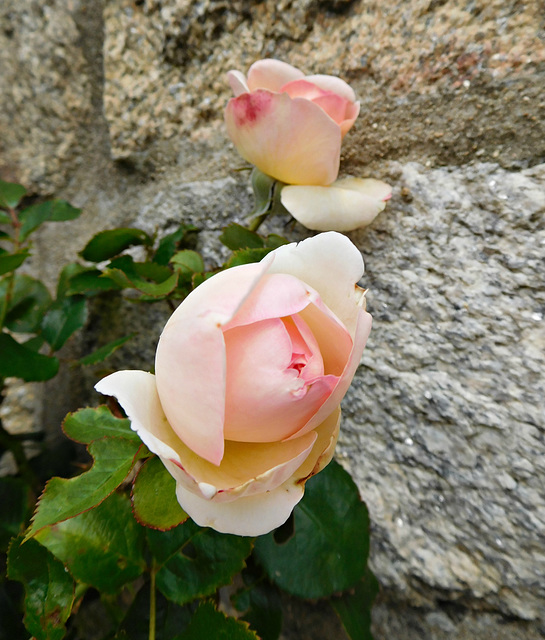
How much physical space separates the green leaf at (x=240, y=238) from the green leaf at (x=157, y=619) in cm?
34

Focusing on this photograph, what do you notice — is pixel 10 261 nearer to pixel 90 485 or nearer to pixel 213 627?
pixel 90 485

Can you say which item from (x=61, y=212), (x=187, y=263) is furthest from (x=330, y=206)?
(x=61, y=212)

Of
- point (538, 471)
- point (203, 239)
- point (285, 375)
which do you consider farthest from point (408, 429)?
point (203, 239)

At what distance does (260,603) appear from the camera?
464 mm

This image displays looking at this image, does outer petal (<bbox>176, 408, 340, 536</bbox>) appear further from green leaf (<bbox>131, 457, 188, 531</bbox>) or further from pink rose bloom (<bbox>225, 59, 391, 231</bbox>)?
pink rose bloom (<bbox>225, 59, 391, 231</bbox>)

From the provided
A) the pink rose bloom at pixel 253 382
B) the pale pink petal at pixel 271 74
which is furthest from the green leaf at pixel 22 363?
the pale pink petal at pixel 271 74

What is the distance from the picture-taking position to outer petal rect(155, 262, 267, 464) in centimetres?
26

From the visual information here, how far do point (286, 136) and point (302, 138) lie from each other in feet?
0.05

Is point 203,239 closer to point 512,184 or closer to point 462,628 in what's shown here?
point 512,184

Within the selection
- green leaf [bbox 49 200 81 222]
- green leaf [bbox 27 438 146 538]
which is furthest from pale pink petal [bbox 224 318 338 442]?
green leaf [bbox 49 200 81 222]

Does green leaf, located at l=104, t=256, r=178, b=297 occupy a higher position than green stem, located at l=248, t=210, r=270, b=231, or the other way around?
green stem, located at l=248, t=210, r=270, b=231

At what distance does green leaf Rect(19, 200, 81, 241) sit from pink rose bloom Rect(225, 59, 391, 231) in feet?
0.93

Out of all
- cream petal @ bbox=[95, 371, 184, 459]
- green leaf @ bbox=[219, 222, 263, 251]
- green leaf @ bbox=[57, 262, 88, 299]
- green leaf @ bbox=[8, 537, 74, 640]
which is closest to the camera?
cream petal @ bbox=[95, 371, 184, 459]

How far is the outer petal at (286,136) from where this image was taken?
0.40 meters
